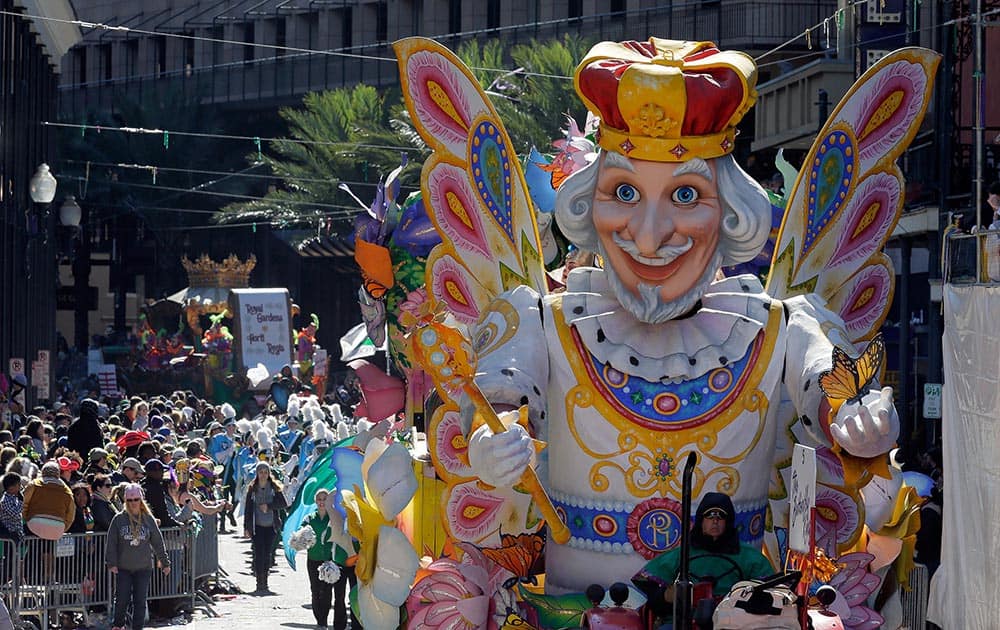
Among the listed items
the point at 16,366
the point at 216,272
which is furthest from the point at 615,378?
the point at 216,272

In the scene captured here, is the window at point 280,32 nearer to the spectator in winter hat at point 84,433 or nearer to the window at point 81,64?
the window at point 81,64

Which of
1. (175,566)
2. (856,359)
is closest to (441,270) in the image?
(856,359)

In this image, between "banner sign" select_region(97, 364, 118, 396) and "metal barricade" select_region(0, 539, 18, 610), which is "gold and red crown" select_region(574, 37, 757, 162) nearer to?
"metal barricade" select_region(0, 539, 18, 610)

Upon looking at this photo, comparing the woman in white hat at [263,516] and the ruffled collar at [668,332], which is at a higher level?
the ruffled collar at [668,332]

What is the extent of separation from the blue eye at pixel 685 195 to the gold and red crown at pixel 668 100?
13cm

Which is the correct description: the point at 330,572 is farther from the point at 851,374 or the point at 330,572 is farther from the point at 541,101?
the point at 541,101

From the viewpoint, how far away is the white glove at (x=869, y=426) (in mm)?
7227

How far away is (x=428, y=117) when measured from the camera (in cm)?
868

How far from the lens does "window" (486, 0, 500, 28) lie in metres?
50.1

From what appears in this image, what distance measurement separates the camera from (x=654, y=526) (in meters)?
7.82

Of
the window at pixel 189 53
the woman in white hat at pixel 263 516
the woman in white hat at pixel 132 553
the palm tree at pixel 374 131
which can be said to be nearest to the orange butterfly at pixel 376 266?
the woman in white hat at pixel 132 553

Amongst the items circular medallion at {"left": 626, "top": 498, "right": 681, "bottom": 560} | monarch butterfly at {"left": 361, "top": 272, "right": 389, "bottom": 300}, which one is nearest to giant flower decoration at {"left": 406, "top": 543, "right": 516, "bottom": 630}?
circular medallion at {"left": 626, "top": 498, "right": 681, "bottom": 560}

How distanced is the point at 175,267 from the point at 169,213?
142 inches

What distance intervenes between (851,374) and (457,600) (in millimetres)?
1784
